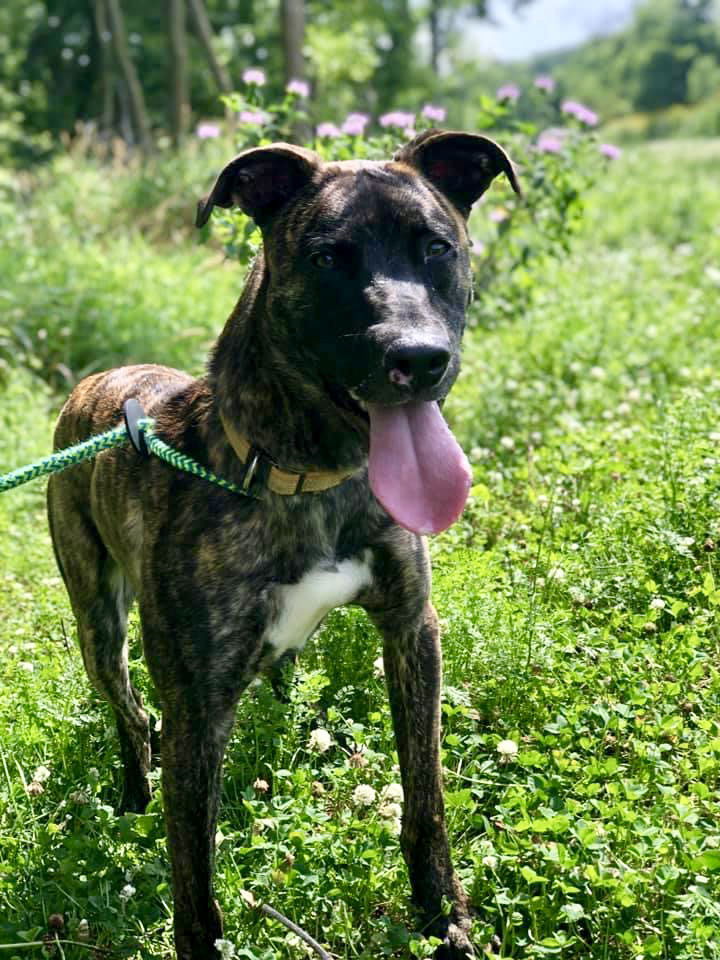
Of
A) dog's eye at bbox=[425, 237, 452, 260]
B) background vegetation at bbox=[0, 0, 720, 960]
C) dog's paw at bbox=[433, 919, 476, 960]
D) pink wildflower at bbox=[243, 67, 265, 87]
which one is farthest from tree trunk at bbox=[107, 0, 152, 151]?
dog's paw at bbox=[433, 919, 476, 960]

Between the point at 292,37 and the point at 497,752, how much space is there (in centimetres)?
1046

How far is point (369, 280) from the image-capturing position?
243 cm

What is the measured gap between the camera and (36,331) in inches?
A: 296

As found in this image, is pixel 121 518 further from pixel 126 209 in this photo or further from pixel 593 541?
pixel 126 209

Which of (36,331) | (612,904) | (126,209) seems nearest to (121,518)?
(612,904)

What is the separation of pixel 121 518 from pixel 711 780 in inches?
71.5

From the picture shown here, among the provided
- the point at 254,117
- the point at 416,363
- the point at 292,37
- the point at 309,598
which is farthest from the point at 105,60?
the point at 416,363

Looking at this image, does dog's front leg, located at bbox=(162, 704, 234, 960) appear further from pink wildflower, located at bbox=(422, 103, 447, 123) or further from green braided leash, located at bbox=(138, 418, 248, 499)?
pink wildflower, located at bbox=(422, 103, 447, 123)

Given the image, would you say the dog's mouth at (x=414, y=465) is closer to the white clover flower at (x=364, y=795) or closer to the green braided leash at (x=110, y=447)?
the green braided leash at (x=110, y=447)

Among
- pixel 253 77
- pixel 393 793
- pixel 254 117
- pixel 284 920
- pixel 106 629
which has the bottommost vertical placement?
pixel 393 793

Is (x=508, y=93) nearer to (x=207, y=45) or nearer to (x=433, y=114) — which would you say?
(x=433, y=114)

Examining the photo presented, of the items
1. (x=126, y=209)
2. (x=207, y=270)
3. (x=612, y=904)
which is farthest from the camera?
(x=126, y=209)

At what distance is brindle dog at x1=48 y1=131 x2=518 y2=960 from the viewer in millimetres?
2406

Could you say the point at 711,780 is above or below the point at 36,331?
above
